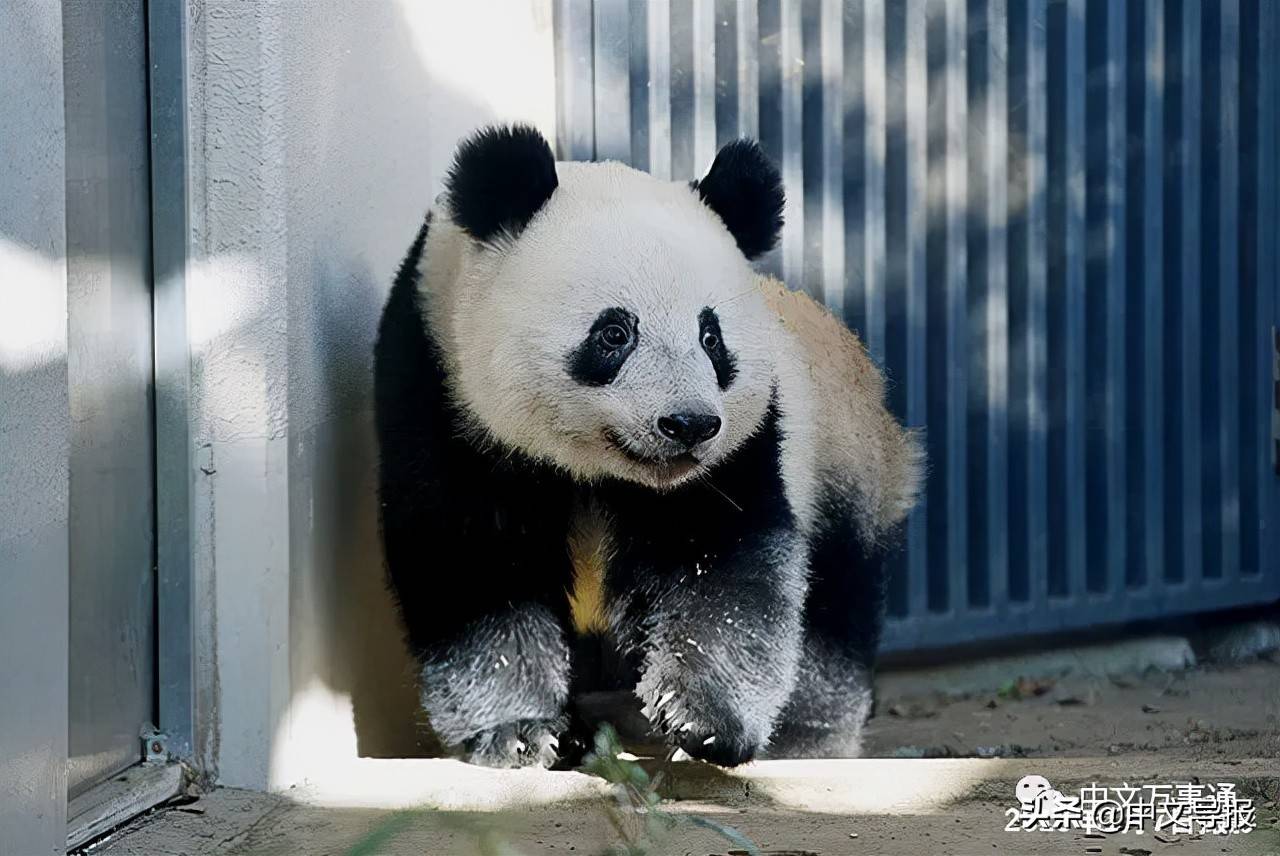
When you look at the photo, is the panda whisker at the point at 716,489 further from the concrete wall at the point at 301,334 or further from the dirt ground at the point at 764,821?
the concrete wall at the point at 301,334

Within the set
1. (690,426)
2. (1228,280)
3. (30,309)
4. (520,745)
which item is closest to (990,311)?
(1228,280)

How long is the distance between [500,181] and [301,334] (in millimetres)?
630

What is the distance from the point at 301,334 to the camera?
3.56m

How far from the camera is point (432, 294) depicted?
3764mm

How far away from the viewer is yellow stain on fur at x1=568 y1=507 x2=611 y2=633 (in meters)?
3.71

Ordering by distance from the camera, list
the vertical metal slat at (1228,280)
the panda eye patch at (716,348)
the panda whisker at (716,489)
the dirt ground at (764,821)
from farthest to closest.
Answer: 1. the vertical metal slat at (1228,280)
2. the panda whisker at (716,489)
3. the panda eye patch at (716,348)
4. the dirt ground at (764,821)

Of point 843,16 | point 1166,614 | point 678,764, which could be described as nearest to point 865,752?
point 678,764

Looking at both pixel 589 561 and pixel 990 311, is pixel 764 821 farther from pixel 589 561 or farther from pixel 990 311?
pixel 990 311

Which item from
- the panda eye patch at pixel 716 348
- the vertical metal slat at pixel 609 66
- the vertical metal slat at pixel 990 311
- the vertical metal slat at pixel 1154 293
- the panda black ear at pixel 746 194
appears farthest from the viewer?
the vertical metal slat at pixel 1154 293

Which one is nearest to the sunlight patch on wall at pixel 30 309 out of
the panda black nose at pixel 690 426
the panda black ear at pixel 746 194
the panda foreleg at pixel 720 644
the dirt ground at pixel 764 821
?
the dirt ground at pixel 764 821

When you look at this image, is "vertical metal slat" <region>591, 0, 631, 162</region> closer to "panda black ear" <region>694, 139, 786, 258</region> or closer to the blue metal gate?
the blue metal gate

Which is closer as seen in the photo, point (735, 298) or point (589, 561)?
point (735, 298)

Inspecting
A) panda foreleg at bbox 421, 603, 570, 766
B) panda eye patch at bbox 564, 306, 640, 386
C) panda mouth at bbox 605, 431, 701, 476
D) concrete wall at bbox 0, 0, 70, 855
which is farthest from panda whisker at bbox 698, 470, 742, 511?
concrete wall at bbox 0, 0, 70, 855

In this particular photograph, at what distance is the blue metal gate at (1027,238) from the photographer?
15.0 feet
